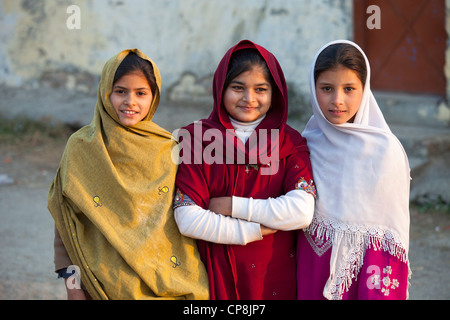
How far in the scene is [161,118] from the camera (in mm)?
6992

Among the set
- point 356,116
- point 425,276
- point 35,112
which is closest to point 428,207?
point 425,276

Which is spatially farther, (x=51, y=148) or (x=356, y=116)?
(x=51, y=148)

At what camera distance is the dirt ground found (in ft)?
12.9

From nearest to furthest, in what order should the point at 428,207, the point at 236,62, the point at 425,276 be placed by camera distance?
the point at 236,62 < the point at 425,276 < the point at 428,207

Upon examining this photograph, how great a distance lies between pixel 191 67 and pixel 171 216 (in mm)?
5008

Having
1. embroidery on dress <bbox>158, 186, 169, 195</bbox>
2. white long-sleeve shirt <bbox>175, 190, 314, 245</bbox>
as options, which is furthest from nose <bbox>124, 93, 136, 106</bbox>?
white long-sleeve shirt <bbox>175, 190, 314, 245</bbox>

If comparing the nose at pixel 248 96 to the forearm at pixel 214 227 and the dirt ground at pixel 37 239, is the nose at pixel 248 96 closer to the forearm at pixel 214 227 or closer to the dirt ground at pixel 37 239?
the forearm at pixel 214 227

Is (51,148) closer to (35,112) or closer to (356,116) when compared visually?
(35,112)

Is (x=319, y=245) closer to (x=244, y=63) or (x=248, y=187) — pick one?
(x=248, y=187)

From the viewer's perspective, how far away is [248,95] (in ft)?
7.74

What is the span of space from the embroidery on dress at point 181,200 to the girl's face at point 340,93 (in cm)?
70

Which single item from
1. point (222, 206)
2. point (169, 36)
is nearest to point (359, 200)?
point (222, 206)

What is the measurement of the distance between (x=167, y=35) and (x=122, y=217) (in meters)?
5.16

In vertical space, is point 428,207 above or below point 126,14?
below
